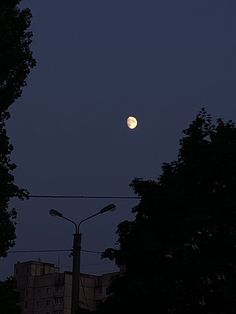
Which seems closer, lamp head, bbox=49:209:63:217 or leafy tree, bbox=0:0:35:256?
leafy tree, bbox=0:0:35:256

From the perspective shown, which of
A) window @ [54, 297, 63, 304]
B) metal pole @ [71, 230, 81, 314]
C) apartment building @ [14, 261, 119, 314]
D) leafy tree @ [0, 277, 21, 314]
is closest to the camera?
leafy tree @ [0, 277, 21, 314]

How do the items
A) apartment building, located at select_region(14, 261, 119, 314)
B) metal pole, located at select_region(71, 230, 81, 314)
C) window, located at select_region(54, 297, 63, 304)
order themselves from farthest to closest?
1. window, located at select_region(54, 297, 63, 304)
2. apartment building, located at select_region(14, 261, 119, 314)
3. metal pole, located at select_region(71, 230, 81, 314)

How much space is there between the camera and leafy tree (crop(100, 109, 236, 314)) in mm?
21125

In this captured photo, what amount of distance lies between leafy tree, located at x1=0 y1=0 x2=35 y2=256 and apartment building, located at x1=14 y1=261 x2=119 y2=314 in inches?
2898

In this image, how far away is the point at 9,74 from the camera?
62.4ft

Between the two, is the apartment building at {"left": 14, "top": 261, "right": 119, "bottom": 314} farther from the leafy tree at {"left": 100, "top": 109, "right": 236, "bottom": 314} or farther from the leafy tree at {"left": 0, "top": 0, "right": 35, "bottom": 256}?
the leafy tree at {"left": 0, "top": 0, "right": 35, "bottom": 256}

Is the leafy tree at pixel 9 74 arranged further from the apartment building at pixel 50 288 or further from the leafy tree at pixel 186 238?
the apartment building at pixel 50 288

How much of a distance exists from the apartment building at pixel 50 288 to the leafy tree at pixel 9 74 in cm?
7360

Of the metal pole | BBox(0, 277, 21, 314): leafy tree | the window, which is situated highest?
the window

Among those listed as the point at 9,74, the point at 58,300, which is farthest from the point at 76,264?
the point at 58,300

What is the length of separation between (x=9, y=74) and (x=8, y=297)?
5414 mm

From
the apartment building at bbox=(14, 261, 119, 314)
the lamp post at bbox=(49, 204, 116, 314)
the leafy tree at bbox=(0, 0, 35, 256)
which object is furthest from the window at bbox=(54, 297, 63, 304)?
the leafy tree at bbox=(0, 0, 35, 256)

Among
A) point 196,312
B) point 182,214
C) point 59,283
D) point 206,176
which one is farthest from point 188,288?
point 59,283

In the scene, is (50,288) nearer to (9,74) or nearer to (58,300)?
Answer: (58,300)
